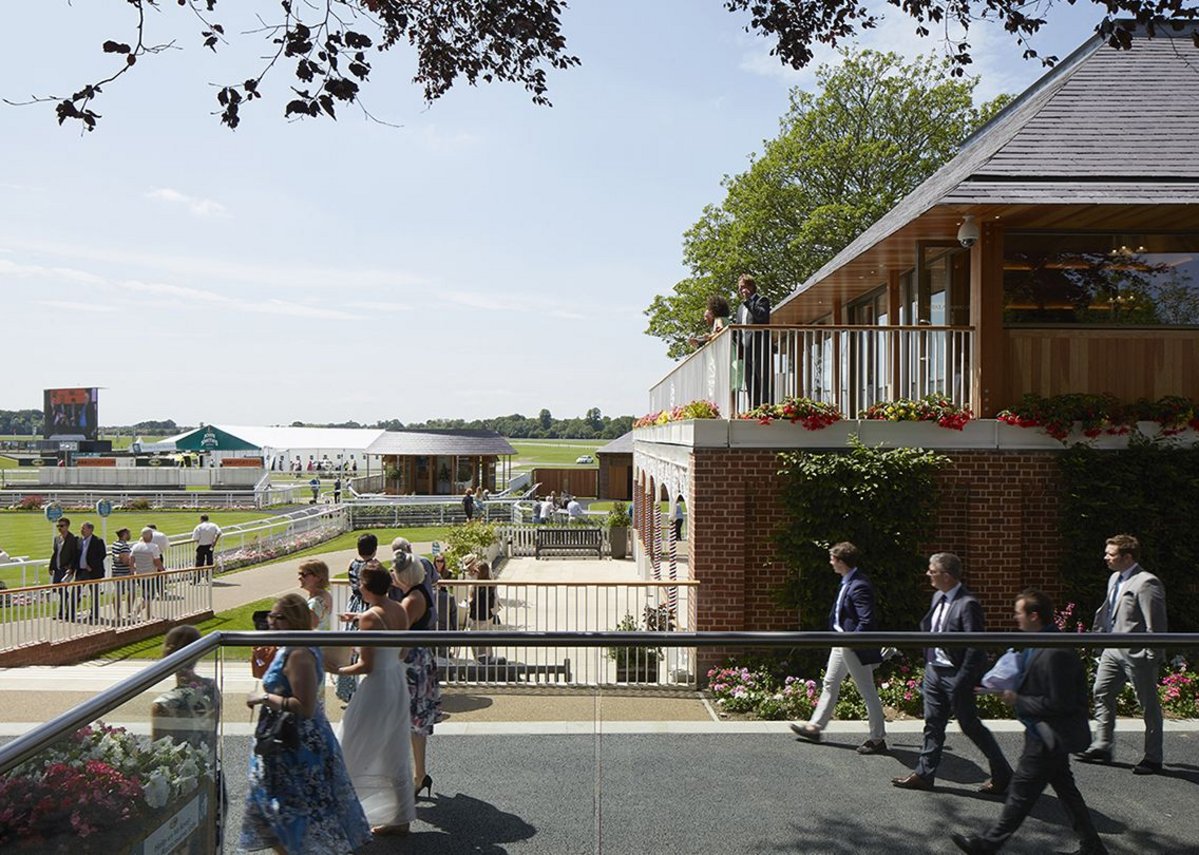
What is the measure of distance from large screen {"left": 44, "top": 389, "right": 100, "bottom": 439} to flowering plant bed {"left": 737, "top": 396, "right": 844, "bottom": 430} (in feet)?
306

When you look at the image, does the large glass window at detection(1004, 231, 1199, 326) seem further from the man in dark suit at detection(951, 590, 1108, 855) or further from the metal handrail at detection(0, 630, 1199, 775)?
the metal handrail at detection(0, 630, 1199, 775)

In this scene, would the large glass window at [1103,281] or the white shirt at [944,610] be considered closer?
the white shirt at [944,610]

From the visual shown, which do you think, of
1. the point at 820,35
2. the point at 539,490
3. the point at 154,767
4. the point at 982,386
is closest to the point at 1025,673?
the point at 154,767

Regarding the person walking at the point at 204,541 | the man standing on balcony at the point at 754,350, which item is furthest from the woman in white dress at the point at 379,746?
the person walking at the point at 204,541

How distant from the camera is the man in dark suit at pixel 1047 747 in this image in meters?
3.34

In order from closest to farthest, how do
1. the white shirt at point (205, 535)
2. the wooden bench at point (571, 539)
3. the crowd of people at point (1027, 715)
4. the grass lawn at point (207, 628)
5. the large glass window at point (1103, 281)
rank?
the crowd of people at point (1027, 715) → the large glass window at point (1103, 281) → the grass lawn at point (207, 628) → the white shirt at point (205, 535) → the wooden bench at point (571, 539)

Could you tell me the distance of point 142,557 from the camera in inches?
721

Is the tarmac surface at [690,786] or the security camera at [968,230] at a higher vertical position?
the security camera at [968,230]

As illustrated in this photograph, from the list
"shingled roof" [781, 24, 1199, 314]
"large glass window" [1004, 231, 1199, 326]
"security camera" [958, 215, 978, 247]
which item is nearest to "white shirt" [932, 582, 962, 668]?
"shingled roof" [781, 24, 1199, 314]

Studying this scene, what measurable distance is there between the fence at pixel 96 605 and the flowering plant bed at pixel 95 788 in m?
12.3

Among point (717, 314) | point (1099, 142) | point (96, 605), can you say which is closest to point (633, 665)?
point (717, 314)

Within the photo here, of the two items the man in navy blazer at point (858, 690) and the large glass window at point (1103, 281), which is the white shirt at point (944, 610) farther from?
the large glass window at point (1103, 281)

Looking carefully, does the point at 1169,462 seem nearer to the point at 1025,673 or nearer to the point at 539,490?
the point at 1025,673

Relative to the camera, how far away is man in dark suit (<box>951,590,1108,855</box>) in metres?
3.34
